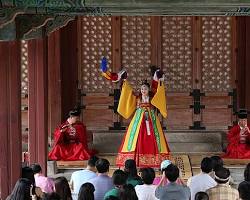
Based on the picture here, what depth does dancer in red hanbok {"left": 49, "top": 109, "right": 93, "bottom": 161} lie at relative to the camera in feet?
40.8

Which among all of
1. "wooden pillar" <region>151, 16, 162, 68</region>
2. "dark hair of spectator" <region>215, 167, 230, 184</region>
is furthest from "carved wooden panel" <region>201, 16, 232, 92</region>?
"dark hair of spectator" <region>215, 167, 230, 184</region>

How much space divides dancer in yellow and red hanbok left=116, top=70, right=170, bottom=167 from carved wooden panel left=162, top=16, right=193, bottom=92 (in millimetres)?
1882

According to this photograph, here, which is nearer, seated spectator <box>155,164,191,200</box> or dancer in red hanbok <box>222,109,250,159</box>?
seated spectator <box>155,164,191,200</box>

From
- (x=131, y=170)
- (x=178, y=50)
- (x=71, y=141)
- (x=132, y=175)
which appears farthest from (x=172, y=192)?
(x=178, y=50)

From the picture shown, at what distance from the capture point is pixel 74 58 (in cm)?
1362

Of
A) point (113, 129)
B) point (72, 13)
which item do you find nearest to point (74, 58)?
point (113, 129)

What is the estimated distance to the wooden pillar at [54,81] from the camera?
43.1 ft

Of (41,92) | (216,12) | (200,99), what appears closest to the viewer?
(216,12)

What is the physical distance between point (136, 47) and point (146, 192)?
648cm

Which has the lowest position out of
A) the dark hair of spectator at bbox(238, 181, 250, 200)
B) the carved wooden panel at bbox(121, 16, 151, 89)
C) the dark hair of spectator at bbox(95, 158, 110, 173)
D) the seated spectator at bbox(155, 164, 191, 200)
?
the seated spectator at bbox(155, 164, 191, 200)

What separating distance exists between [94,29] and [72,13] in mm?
5009

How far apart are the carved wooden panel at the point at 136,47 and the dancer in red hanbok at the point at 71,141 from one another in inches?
64.2

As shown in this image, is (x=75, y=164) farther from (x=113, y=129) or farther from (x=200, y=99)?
(x=200, y=99)

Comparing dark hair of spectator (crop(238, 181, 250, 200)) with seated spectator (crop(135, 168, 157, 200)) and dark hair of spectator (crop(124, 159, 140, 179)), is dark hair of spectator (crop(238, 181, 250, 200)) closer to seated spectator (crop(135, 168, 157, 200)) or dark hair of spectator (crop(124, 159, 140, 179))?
seated spectator (crop(135, 168, 157, 200))
